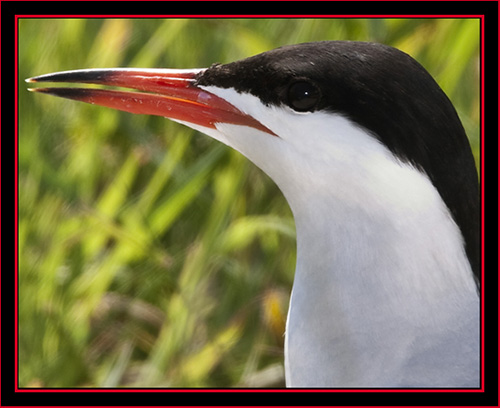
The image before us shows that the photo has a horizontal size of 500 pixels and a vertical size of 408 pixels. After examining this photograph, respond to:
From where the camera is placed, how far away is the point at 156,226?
2717 mm

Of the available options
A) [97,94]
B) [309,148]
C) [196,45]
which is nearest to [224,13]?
[97,94]

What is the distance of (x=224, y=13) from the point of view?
2258 mm

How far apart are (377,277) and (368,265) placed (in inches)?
1.0

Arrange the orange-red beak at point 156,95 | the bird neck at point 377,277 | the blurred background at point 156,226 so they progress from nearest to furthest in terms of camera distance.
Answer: the bird neck at point 377,277 → the orange-red beak at point 156,95 → the blurred background at point 156,226

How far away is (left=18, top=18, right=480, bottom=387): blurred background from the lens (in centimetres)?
262

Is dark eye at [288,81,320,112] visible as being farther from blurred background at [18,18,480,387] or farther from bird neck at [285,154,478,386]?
blurred background at [18,18,480,387]

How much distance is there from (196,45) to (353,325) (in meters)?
1.54

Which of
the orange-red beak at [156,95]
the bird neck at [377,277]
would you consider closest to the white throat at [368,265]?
the bird neck at [377,277]

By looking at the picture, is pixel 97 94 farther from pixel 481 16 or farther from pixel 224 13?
pixel 481 16

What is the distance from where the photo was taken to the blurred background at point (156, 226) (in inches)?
103

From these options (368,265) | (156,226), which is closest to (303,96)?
(368,265)

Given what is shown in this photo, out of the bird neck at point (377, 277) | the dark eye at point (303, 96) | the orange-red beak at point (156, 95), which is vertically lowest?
the bird neck at point (377, 277)

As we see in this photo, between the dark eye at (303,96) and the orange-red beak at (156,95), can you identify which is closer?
the dark eye at (303,96)

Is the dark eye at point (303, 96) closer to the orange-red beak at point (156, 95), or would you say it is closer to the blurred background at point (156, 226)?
the orange-red beak at point (156, 95)
